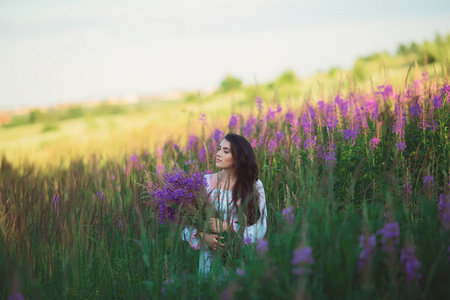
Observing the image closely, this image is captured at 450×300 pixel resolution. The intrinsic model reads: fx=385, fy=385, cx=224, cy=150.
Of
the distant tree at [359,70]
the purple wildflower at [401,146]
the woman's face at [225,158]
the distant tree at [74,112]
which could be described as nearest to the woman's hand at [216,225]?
the woman's face at [225,158]

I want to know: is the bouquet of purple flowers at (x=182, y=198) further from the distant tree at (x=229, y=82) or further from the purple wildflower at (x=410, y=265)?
the distant tree at (x=229, y=82)

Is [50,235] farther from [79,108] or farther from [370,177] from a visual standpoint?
[79,108]

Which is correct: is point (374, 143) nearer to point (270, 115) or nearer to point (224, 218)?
point (270, 115)

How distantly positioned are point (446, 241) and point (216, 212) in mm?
1510

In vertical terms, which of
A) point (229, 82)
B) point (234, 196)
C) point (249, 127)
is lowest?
point (234, 196)

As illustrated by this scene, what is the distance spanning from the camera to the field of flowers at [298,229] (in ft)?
5.95

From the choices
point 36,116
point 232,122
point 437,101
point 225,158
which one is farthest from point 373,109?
point 36,116

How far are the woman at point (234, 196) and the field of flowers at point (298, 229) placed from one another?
13 cm

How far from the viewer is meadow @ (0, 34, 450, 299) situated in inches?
71.4

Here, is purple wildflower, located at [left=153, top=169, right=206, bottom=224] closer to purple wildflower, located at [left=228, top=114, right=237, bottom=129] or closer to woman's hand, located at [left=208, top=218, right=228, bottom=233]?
woman's hand, located at [left=208, top=218, right=228, bottom=233]

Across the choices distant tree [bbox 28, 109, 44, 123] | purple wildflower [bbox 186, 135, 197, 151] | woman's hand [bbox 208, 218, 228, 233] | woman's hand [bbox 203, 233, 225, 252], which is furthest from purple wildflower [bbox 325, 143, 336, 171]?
distant tree [bbox 28, 109, 44, 123]

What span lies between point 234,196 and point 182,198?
463mm

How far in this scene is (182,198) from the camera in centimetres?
279

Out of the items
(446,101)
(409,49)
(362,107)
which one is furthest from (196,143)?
(409,49)
